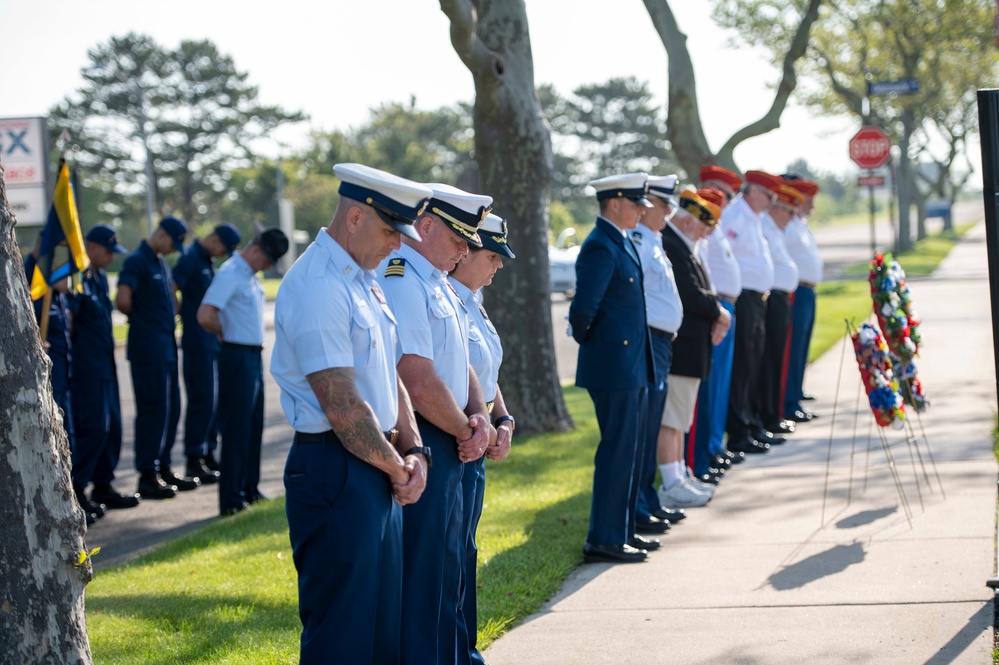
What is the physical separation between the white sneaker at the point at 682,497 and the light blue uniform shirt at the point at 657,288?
1298mm

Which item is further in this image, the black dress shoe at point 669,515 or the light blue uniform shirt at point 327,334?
the black dress shoe at point 669,515

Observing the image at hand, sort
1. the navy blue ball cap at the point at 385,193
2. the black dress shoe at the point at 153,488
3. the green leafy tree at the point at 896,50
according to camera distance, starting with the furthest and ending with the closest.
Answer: the green leafy tree at the point at 896,50
the black dress shoe at the point at 153,488
the navy blue ball cap at the point at 385,193

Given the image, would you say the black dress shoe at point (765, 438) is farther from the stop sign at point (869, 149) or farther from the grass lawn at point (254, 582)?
the stop sign at point (869, 149)

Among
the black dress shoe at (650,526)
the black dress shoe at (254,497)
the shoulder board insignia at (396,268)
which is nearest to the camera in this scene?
the shoulder board insignia at (396,268)

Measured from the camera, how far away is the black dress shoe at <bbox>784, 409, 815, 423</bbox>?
12.4 m

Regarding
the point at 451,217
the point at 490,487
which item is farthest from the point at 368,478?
the point at 490,487

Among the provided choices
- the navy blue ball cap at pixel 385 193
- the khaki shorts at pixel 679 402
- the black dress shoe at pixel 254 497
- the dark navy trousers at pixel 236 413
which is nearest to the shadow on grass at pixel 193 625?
the navy blue ball cap at pixel 385 193

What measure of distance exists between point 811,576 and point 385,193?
3744 millimetres

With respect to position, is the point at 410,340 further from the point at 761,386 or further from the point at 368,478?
the point at 761,386

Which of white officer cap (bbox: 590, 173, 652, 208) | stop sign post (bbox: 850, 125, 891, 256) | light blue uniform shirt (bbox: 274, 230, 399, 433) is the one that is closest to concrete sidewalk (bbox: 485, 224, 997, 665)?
light blue uniform shirt (bbox: 274, 230, 399, 433)

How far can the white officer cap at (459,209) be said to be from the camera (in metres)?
4.74

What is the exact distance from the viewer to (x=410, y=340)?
4539mm

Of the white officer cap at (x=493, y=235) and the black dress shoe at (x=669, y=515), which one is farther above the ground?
the white officer cap at (x=493, y=235)

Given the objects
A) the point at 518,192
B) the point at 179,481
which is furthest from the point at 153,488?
the point at 518,192
